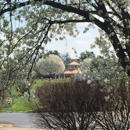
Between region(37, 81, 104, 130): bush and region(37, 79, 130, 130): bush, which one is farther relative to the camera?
region(37, 81, 104, 130): bush

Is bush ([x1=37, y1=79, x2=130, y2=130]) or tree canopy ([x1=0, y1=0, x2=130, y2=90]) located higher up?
tree canopy ([x1=0, y1=0, x2=130, y2=90])

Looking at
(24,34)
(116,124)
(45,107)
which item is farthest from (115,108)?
(24,34)

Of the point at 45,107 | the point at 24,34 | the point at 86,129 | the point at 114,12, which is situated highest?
the point at 114,12

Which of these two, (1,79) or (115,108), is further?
(115,108)

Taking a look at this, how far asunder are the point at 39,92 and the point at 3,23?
484cm

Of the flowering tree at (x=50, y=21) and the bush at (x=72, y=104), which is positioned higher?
the flowering tree at (x=50, y=21)

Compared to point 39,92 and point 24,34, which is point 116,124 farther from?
point 24,34

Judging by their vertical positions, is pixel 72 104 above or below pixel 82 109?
above

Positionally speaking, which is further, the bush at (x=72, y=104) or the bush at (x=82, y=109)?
the bush at (x=72, y=104)

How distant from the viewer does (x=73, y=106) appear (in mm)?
9859

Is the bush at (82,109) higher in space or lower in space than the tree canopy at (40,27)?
lower

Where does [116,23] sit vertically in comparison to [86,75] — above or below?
above

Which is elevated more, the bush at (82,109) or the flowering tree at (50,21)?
the flowering tree at (50,21)

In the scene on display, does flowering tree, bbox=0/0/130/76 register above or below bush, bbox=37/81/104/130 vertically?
above
